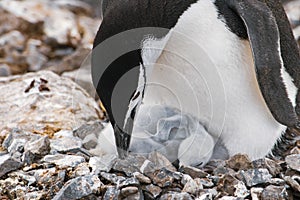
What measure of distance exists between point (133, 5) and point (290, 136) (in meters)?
0.99

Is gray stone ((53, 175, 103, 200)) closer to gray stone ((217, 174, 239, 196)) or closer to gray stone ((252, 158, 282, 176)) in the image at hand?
gray stone ((217, 174, 239, 196))

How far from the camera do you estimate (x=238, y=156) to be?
9.33 feet

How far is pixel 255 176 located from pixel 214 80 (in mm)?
525

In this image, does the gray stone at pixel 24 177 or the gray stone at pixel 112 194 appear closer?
the gray stone at pixel 112 194

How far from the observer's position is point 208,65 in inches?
116

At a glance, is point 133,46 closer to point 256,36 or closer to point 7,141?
point 256,36

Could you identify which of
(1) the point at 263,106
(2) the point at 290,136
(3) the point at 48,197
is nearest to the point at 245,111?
(1) the point at 263,106

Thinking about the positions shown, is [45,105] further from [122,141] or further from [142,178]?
[142,178]

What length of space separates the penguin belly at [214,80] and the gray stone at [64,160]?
0.47 meters

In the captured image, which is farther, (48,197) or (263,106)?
(263,106)

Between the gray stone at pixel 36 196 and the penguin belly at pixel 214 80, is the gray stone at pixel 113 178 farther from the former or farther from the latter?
the penguin belly at pixel 214 80

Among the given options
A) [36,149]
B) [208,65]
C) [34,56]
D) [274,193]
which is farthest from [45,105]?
[34,56]

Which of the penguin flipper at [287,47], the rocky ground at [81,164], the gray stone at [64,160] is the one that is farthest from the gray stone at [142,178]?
the penguin flipper at [287,47]

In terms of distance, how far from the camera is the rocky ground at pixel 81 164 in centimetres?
257
